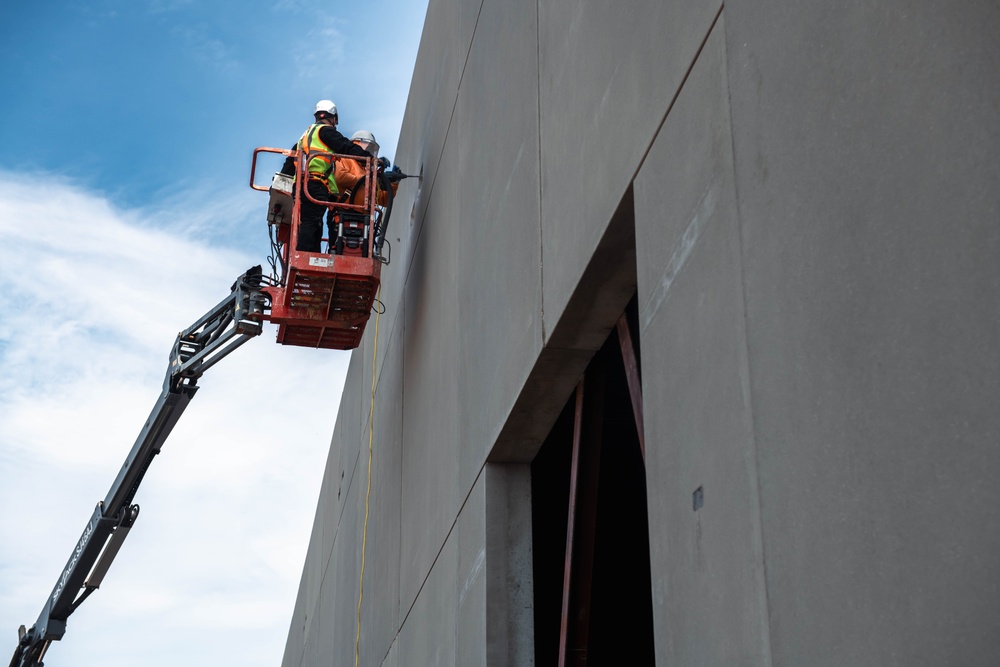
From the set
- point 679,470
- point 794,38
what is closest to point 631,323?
point 679,470

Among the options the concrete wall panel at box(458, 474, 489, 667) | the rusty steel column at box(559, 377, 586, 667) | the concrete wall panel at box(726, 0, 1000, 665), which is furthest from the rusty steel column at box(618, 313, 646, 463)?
the concrete wall panel at box(458, 474, 489, 667)

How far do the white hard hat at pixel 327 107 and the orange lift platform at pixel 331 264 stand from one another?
548mm

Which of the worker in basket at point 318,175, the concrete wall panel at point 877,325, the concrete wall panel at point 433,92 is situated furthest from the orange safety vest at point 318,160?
the concrete wall panel at point 877,325

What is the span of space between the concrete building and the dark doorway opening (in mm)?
50

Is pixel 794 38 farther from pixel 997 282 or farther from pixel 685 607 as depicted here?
pixel 685 607

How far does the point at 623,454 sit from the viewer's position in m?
9.70

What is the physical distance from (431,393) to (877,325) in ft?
24.1

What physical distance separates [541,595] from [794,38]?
6344 millimetres

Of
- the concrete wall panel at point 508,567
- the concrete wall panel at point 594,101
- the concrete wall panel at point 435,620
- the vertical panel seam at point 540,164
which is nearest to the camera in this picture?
the concrete wall panel at point 594,101

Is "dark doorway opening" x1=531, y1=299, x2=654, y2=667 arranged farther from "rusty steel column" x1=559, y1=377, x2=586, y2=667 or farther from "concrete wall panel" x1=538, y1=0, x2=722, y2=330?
"concrete wall panel" x1=538, y1=0, x2=722, y2=330

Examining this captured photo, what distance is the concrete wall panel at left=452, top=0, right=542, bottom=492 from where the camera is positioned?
634 cm

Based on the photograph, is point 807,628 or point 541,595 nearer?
point 807,628

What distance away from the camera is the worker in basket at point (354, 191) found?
11.4 meters

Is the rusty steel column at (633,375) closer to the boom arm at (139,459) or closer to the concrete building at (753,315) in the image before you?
the concrete building at (753,315)
